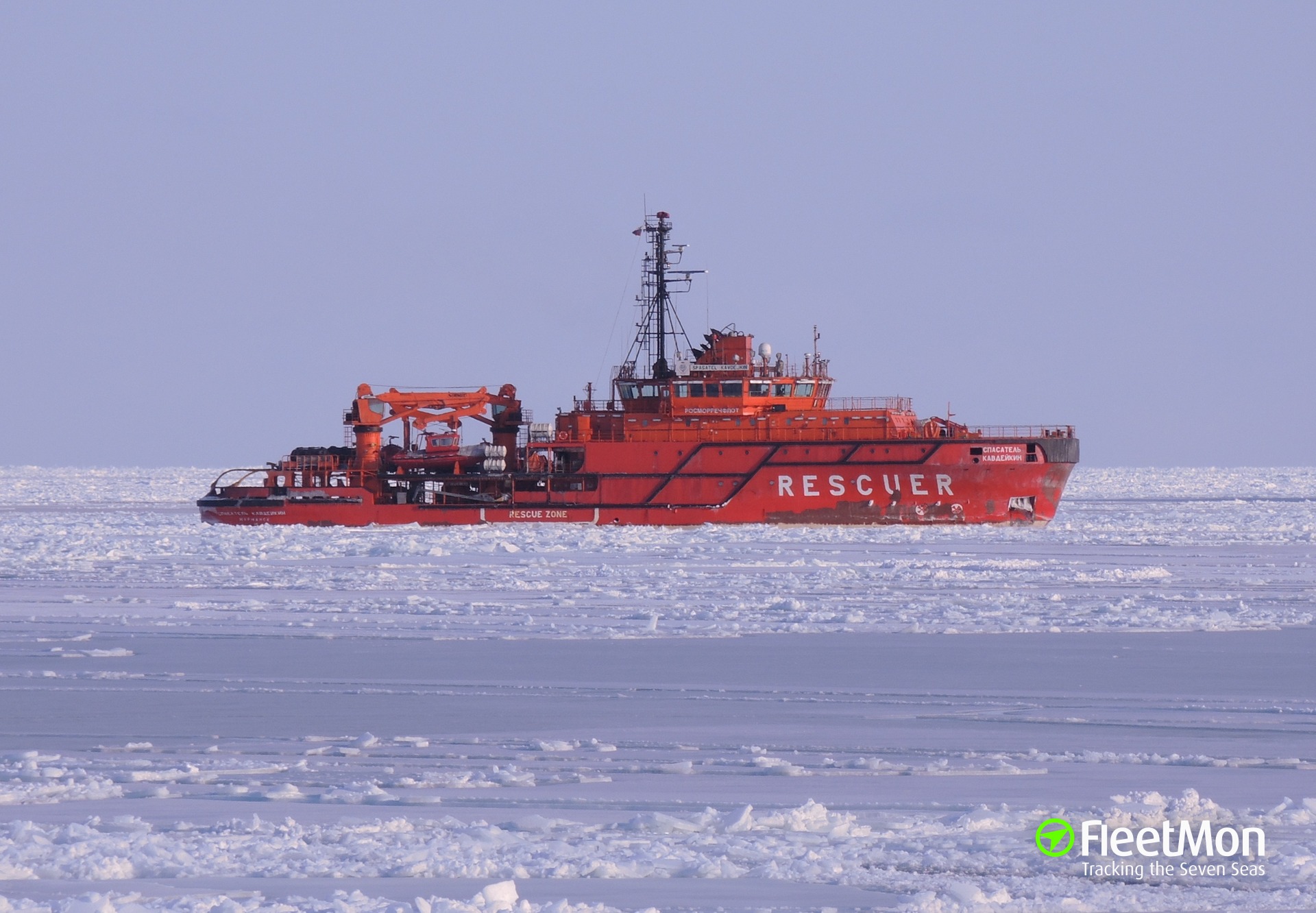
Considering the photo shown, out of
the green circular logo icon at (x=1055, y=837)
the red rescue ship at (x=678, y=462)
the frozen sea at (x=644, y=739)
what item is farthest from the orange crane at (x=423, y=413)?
the green circular logo icon at (x=1055, y=837)

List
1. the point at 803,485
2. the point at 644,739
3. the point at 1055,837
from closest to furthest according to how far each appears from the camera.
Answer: the point at 1055,837 → the point at 644,739 → the point at 803,485

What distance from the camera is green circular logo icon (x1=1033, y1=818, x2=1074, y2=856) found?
5.79 metres

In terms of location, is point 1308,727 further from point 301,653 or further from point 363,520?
point 363,520

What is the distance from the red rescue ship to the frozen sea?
40.9ft

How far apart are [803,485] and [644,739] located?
23.2m

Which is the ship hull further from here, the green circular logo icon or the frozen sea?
the green circular logo icon

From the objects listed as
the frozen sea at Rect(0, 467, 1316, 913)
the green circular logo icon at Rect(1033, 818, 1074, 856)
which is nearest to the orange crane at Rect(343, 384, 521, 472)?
the frozen sea at Rect(0, 467, 1316, 913)

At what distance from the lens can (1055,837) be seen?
19.4ft

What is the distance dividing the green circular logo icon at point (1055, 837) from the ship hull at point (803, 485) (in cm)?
2497

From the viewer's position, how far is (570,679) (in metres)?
10.4

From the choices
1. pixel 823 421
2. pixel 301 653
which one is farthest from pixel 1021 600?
pixel 823 421

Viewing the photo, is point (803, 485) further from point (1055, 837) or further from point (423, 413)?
point (1055, 837)

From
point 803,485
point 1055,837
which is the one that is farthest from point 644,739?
point 803,485

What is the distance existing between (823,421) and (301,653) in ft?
68.5
